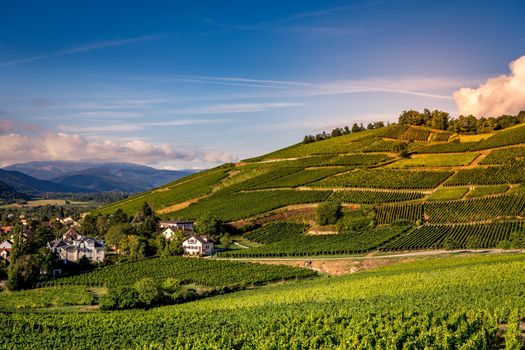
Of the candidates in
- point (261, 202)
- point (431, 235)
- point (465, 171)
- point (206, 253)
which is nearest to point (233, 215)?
point (261, 202)

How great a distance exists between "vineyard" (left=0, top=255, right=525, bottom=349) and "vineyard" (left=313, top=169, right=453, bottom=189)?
51578 millimetres

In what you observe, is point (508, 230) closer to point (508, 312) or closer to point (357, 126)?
point (508, 312)

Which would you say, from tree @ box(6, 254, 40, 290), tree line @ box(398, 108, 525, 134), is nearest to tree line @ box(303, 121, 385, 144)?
tree line @ box(398, 108, 525, 134)

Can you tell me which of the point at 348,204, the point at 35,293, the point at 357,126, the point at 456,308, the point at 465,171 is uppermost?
the point at 357,126

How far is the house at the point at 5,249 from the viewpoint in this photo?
9344cm

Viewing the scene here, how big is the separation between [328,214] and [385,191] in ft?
60.8

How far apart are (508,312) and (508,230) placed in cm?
4835

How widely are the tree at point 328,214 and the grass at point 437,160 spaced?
33043mm

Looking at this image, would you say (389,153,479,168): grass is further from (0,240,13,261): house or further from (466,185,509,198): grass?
(0,240,13,261): house

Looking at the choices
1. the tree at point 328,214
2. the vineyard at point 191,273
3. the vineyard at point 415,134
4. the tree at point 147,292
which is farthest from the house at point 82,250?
the vineyard at point 415,134

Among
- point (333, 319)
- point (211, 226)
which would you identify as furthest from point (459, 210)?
point (333, 319)

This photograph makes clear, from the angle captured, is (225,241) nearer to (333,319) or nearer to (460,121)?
(333,319)

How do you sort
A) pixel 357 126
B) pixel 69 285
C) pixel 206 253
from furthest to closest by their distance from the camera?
pixel 357 126, pixel 206 253, pixel 69 285

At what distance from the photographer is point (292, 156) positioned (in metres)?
163
